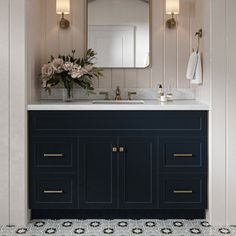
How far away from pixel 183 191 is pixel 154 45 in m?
1.34

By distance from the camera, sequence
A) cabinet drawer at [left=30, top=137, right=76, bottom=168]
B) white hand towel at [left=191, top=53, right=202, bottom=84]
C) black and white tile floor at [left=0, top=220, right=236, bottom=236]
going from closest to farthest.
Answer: black and white tile floor at [left=0, top=220, right=236, bottom=236] → cabinet drawer at [left=30, top=137, right=76, bottom=168] → white hand towel at [left=191, top=53, right=202, bottom=84]

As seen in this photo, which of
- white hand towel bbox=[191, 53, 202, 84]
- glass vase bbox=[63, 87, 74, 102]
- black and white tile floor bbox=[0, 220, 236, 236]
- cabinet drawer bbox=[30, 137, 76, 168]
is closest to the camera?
black and white tile floor bbox=[0, 220, 236, 236]

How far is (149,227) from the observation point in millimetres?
3094

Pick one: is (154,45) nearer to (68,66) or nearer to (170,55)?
(170,55)

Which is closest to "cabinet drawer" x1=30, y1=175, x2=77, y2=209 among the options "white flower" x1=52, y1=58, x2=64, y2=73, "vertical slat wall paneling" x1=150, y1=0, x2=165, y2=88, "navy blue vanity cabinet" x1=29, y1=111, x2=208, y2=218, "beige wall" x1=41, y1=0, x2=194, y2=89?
"navy blue vanity cabinet" x1=29, y1=111, x2=208, y2=218

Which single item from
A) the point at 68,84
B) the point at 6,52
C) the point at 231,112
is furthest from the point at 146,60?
the point at 6,52

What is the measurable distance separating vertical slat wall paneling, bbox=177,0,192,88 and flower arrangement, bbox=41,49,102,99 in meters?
0.75

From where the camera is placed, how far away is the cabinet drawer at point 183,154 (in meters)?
3.18

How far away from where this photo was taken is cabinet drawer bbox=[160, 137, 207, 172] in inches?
125

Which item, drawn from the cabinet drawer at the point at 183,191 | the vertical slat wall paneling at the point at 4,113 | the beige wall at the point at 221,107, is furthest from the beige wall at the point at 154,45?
the cabinet drawer at the point at 183,191

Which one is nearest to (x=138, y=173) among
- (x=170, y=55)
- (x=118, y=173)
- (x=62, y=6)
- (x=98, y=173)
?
(x=118, y=173)

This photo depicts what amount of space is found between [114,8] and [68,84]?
2.66 feet

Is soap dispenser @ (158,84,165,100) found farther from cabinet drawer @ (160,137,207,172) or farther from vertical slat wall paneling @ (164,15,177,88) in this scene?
cabinet drawer @ (160,137,207,172)

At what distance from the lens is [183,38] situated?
3748mm
